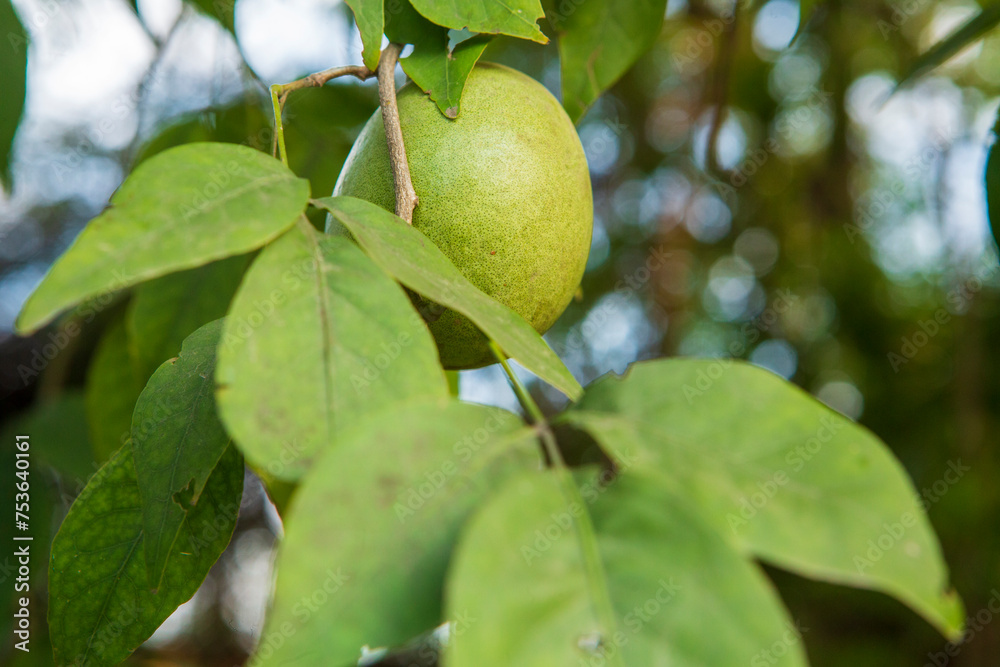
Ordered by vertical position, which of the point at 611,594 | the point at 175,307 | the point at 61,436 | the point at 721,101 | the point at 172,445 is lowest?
the point at 61,436

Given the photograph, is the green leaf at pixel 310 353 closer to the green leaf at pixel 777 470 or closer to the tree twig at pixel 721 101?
the green leaf at pixel 777 470

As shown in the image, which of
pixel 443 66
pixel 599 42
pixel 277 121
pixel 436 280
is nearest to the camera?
pixel 436 280

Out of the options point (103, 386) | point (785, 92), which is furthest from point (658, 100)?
point (103, 386)

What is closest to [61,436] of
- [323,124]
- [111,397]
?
[111,397]

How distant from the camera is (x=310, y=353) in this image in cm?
47

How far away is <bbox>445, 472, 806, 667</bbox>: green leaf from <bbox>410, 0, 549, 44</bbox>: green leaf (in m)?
0.53

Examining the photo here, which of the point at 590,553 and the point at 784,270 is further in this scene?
the point at 784,270

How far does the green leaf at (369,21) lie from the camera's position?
0.74 metres

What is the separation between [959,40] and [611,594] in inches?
42.3

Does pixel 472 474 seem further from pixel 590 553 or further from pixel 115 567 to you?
pixel 115 567

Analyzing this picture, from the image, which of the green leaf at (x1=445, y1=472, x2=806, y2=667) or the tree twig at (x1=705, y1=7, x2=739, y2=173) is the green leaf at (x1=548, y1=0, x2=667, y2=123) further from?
the green leaf at (x1=445, y1=472, x2=806, y2=667)

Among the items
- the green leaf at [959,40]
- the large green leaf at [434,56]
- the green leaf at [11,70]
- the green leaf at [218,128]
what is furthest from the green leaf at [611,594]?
the green leaf at [218,128]

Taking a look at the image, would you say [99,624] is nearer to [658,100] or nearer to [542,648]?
[542,648]

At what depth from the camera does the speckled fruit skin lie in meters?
0.79
